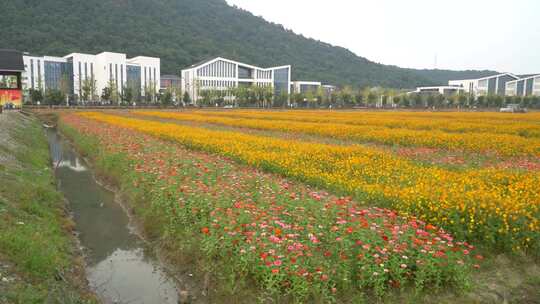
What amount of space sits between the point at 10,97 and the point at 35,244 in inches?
1310

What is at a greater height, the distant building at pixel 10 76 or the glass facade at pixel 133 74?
the glass facade at pixel 133 74

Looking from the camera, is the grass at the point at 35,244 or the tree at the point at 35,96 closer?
the grass at the point at 35,244

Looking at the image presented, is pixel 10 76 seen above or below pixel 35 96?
above

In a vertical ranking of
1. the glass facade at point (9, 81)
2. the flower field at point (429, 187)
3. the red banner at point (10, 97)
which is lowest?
the flower field at point (429, 187)

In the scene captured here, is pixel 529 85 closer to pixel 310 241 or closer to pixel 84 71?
pixel 84 71

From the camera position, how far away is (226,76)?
320 ft

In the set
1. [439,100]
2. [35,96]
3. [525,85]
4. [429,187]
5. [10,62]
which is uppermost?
[525,85]

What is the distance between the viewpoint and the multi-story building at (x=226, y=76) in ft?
305

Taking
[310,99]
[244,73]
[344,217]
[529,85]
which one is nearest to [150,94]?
[244,73]

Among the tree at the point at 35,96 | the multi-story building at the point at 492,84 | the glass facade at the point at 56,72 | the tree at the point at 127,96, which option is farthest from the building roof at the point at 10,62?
the multi-story building at the point at 492,84

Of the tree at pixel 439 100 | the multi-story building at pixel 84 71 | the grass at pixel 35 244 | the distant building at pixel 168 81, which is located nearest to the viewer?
the grass at pixel 35 244

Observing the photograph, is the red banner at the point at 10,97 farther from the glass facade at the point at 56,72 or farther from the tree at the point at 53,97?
the glass facade at the point at 56,72

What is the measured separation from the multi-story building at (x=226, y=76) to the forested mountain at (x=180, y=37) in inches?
999

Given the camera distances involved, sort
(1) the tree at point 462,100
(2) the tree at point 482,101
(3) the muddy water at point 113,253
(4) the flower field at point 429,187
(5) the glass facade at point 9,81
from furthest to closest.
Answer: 1. (1) the tree at point 462,100
2. (2) the tree at point 482,101
3. (5) the glass facade at point 9,81
4. (3) the muddy water at point 113,253
5. (4) the flower field at point 429,187
